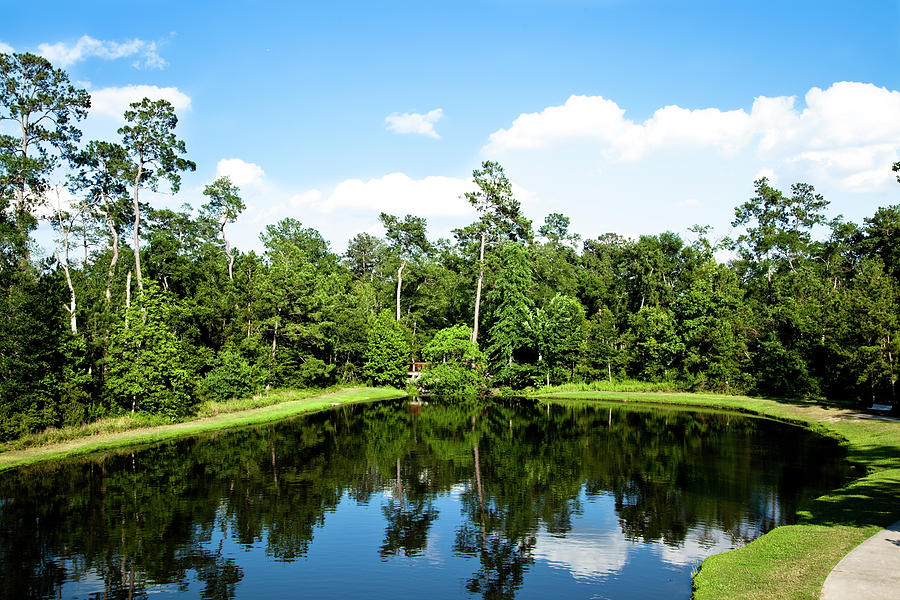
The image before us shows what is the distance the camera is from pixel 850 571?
12523mm

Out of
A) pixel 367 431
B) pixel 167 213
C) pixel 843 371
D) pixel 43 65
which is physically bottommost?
pixel 367 431

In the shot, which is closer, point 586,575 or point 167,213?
point 586,575

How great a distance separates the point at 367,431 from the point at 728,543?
26647 millimetres

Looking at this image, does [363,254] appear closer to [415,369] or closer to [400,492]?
[415,369]

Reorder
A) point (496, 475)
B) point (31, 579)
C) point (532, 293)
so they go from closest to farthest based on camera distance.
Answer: point (31, 579), point (496, 475), point (532, 293)

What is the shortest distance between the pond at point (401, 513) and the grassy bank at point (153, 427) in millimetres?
1344

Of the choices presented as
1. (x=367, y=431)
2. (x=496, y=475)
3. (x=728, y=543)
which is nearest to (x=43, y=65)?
(x=367, y=431)

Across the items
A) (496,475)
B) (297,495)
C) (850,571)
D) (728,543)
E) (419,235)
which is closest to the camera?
(850,571)

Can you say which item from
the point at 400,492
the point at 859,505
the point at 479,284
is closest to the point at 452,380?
the point at 479,284

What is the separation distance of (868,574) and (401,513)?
14.9 metres

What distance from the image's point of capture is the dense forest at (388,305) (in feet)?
121

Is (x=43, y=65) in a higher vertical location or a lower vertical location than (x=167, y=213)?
higher

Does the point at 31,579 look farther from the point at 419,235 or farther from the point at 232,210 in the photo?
the point at 419,235

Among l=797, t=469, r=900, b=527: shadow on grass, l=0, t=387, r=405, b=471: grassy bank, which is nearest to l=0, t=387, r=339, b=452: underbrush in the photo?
l=0, t=387, r=405, b=471: grassy bank
